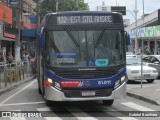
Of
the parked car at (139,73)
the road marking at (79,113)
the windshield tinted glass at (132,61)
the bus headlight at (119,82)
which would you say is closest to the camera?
the road marking at (79,113)

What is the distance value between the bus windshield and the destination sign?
29 centimetres

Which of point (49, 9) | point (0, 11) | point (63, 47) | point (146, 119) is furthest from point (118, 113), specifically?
point (49, 9)

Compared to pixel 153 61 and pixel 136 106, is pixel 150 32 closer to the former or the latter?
pixel 153 61

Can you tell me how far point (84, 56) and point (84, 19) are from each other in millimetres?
1147

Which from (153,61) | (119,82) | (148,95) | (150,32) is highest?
(150,32)

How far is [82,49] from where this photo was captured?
40.0 feet

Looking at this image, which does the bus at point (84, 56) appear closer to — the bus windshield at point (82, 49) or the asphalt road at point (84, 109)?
the bus windshield at point (82, 49)

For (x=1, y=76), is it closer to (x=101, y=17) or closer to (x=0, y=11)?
(x=101, y=17)

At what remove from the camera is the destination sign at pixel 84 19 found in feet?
40.7

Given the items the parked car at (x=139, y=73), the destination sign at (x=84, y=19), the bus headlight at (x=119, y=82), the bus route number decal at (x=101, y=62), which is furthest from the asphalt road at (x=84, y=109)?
the parked car at (x=139, y=73)

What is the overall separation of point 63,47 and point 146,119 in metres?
3.23

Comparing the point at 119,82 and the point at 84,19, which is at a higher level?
the point at 84,19

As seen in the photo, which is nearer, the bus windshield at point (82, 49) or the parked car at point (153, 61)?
the bus windshield at point (82, 49)

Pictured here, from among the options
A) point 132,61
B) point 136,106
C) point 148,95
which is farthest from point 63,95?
point 132,61
